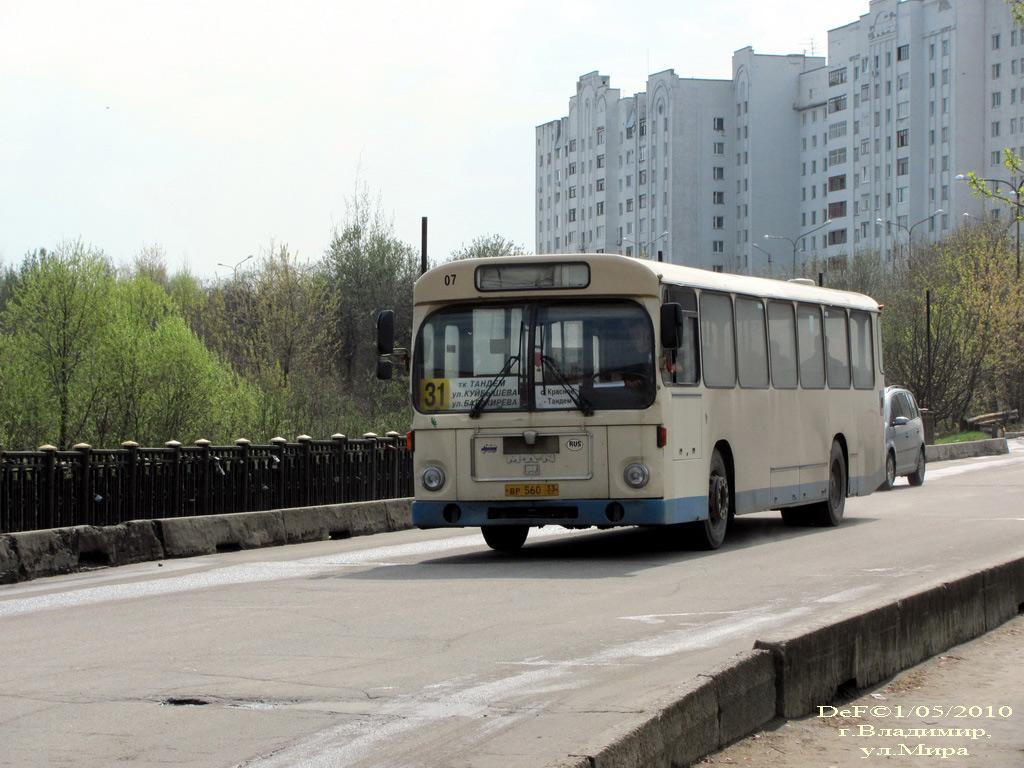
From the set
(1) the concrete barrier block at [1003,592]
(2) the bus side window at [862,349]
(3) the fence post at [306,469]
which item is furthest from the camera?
(3) the fence post at [306,469]

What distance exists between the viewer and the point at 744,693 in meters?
6.74

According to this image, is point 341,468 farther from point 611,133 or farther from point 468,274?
point 611,133

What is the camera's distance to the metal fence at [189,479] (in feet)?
51.1

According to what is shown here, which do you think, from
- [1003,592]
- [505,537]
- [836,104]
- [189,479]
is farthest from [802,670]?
[836,104]

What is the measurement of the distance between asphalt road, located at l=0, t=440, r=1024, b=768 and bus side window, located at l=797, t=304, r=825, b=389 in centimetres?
230

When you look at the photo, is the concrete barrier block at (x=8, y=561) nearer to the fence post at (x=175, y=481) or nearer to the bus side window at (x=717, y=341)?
the fence post at (x=175, y=481)

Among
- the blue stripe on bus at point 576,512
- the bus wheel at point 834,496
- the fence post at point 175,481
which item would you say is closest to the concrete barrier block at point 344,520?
the fence post at point 175,481

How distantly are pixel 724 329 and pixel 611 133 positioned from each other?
141694 millimetres

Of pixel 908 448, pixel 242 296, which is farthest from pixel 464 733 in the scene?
pixel 242 296

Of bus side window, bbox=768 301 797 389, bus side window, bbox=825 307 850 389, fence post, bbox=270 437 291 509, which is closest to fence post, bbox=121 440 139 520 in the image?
fence post, bbox=270 437 291 509

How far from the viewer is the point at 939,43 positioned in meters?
122

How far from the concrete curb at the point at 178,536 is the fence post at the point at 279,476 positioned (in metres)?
1.09

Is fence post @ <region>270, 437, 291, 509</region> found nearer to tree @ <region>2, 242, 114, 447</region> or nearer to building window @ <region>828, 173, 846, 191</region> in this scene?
tree @ <region>2, 242, 114, 447</region>

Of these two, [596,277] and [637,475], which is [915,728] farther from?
[596,277]
